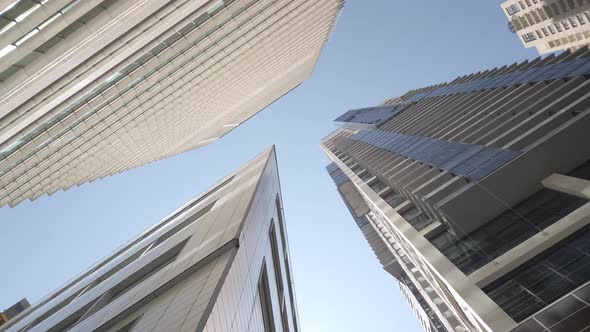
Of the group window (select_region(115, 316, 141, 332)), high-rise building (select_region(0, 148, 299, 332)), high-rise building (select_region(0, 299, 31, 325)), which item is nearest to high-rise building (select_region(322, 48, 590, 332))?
high-rise building (select_region(0, 148, 299, 332))

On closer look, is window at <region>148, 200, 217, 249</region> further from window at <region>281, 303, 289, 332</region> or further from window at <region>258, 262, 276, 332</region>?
window at <region>281, 303, 289, 332</region>

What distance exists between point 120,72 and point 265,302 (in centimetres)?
1970

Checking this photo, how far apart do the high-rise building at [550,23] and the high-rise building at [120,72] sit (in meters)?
34.4

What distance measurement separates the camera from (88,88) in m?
29.0

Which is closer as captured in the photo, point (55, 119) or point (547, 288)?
point (547, 288)

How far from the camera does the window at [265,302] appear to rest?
21.6 metres

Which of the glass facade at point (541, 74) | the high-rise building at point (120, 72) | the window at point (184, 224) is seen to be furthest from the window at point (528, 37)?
the window at point (184, 224)

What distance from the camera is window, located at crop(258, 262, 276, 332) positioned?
70.9 ft

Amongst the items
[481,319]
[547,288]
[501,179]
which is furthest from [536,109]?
[481,319]

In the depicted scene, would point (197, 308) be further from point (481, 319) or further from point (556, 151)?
point (556, 151)

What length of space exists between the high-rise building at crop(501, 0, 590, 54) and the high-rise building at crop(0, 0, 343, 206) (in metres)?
34.4

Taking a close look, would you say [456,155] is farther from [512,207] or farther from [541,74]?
[541,74]

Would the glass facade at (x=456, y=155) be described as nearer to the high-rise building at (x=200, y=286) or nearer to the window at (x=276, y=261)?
the high-rise building at (x=200, y=286)

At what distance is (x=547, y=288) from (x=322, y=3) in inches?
1472
